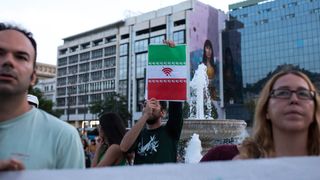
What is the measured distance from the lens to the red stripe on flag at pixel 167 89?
4.14 metres

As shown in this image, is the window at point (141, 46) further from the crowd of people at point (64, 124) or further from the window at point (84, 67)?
the crowd of people at point (64, 124)

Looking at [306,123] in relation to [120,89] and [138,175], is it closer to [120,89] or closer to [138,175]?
[138,175]

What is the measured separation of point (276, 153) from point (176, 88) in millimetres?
2016

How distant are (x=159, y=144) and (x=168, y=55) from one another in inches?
40.1

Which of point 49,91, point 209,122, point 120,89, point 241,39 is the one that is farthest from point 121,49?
point 209,122

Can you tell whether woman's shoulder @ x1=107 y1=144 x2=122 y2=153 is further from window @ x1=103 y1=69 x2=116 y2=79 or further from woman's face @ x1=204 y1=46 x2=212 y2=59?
Answer: window @ x1=103 y1=69 x2=116 y2=79

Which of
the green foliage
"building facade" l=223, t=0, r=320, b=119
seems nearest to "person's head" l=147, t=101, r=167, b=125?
the green foliage

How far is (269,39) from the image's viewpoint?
7638cm

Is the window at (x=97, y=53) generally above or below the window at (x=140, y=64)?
above

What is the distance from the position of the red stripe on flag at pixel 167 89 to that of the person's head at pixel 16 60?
2136 mm

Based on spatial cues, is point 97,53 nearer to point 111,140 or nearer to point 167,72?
point 167,72

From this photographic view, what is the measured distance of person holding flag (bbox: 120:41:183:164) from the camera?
363 centimetres

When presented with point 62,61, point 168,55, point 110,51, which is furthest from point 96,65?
point 168,55

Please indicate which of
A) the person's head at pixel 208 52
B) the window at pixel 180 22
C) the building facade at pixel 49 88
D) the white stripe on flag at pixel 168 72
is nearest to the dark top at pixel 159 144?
the white stripe on flag at pixel 168 72
